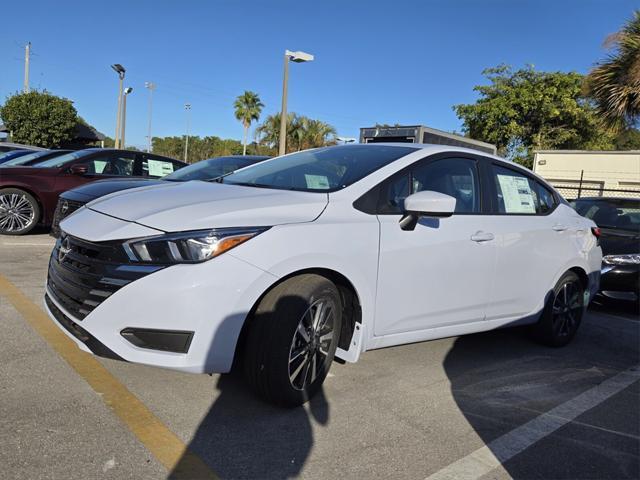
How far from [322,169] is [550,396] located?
2.17 meters

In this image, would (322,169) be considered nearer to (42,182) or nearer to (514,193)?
(514,193)

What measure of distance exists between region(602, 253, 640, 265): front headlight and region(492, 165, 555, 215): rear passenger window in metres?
2.12

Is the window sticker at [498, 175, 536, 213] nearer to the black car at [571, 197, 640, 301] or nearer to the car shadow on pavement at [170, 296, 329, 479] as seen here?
the car shadow on pavement at [170, 296, 329, 479]

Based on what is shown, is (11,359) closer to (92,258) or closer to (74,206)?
(92,258)

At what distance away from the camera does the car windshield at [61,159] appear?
812 cm

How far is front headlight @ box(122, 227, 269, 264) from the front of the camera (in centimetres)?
258

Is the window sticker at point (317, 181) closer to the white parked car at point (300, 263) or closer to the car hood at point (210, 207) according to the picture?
the white parked car at point (300, 263)

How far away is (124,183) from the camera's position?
21.4 ft

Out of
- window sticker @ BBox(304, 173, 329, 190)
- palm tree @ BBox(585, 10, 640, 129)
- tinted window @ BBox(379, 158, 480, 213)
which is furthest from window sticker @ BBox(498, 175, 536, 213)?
palm tree @ BBox(585, 10, 640, 129)

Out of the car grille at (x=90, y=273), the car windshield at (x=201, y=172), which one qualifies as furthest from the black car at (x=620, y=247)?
the car grille at (x=90, y=273)

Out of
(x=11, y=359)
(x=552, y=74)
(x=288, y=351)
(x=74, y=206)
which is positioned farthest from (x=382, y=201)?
(x=552, y=74)

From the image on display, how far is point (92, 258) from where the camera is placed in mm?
2725

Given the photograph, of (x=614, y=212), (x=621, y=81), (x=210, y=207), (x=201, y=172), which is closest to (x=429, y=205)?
(x=210, y=207)

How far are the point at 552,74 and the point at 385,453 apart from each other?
35587 millimetres
